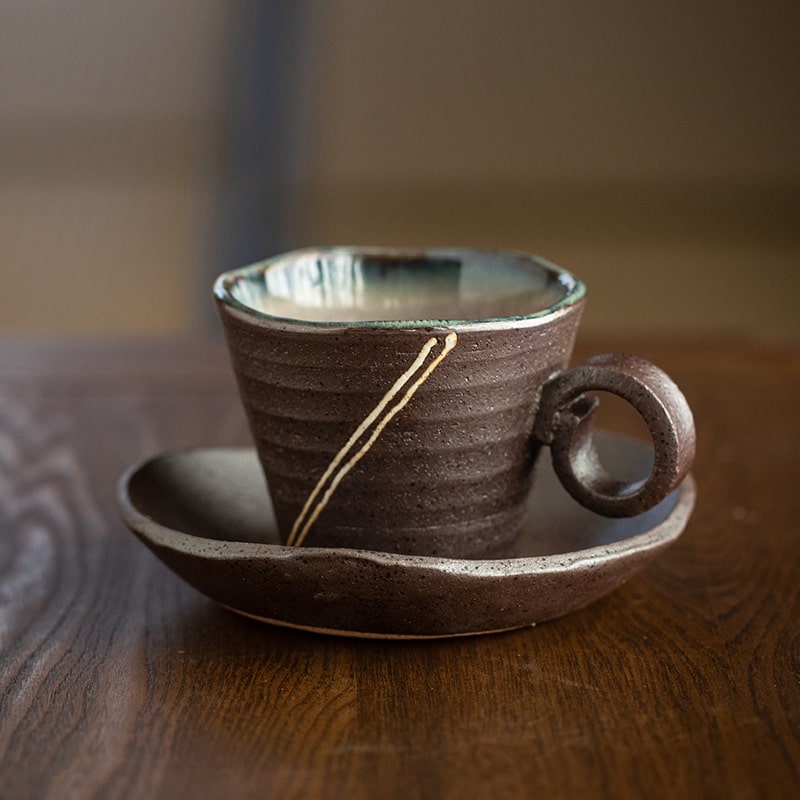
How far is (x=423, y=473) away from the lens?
18.8 inches

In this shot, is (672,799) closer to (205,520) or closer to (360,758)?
(360,758)

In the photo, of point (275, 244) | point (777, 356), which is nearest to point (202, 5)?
point (275, 244)

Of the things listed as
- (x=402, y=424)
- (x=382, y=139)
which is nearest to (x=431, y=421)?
(x=402, y=424)

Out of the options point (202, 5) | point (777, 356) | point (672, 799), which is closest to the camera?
point (672, 799)

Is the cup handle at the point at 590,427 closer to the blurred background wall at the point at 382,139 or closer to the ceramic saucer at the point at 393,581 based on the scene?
the ceramic saucer at the point at 393,581

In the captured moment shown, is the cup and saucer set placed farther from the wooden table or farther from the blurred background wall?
the blurred background wall

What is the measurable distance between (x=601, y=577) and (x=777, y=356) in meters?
0.58

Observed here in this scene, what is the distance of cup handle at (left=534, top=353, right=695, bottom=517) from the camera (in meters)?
0.47

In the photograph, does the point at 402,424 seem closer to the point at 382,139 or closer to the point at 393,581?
the point at 393,581

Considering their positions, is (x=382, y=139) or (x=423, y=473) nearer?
(x=423, y=473)

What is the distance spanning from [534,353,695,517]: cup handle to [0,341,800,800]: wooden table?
6 centimetres

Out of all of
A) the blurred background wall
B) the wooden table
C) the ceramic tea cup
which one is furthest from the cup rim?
the blurred background wall

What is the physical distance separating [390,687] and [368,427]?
0.35 ft

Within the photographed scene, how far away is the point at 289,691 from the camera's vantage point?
17.2 inches
